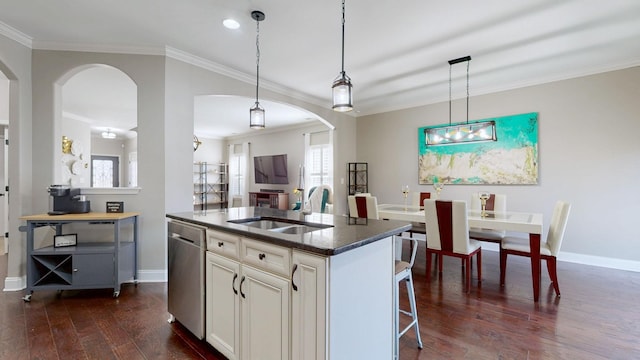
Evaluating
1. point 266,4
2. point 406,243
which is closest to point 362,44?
point 266,4

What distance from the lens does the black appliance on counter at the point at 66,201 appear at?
287 cm

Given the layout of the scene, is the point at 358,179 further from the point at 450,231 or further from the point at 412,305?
the point at 412,305

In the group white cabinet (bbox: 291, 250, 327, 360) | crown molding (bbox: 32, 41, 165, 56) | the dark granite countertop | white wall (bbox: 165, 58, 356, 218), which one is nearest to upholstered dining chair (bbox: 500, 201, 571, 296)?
the dark granite countertop

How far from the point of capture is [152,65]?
10.8 ft

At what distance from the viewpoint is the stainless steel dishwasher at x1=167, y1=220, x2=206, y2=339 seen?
1991mm

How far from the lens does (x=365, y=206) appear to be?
391 centimetres

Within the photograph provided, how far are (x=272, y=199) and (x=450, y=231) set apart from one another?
212 inches

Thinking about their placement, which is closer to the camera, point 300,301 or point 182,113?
point 300,301

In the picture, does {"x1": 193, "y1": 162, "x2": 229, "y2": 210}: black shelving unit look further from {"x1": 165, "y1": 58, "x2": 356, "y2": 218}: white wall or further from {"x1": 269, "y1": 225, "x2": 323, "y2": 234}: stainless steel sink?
{"x1": 269, "y1": 225, "x2": 323, "y2": 234}: stainless steel sink

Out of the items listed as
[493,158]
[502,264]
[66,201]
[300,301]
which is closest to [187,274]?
[300,301]

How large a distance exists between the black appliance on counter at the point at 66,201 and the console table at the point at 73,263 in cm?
12

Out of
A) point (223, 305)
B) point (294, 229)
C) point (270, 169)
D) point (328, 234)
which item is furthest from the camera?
point (270, 169)

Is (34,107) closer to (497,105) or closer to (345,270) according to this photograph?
(345,270)

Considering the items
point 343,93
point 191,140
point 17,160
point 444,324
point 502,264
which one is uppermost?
point 343,93
